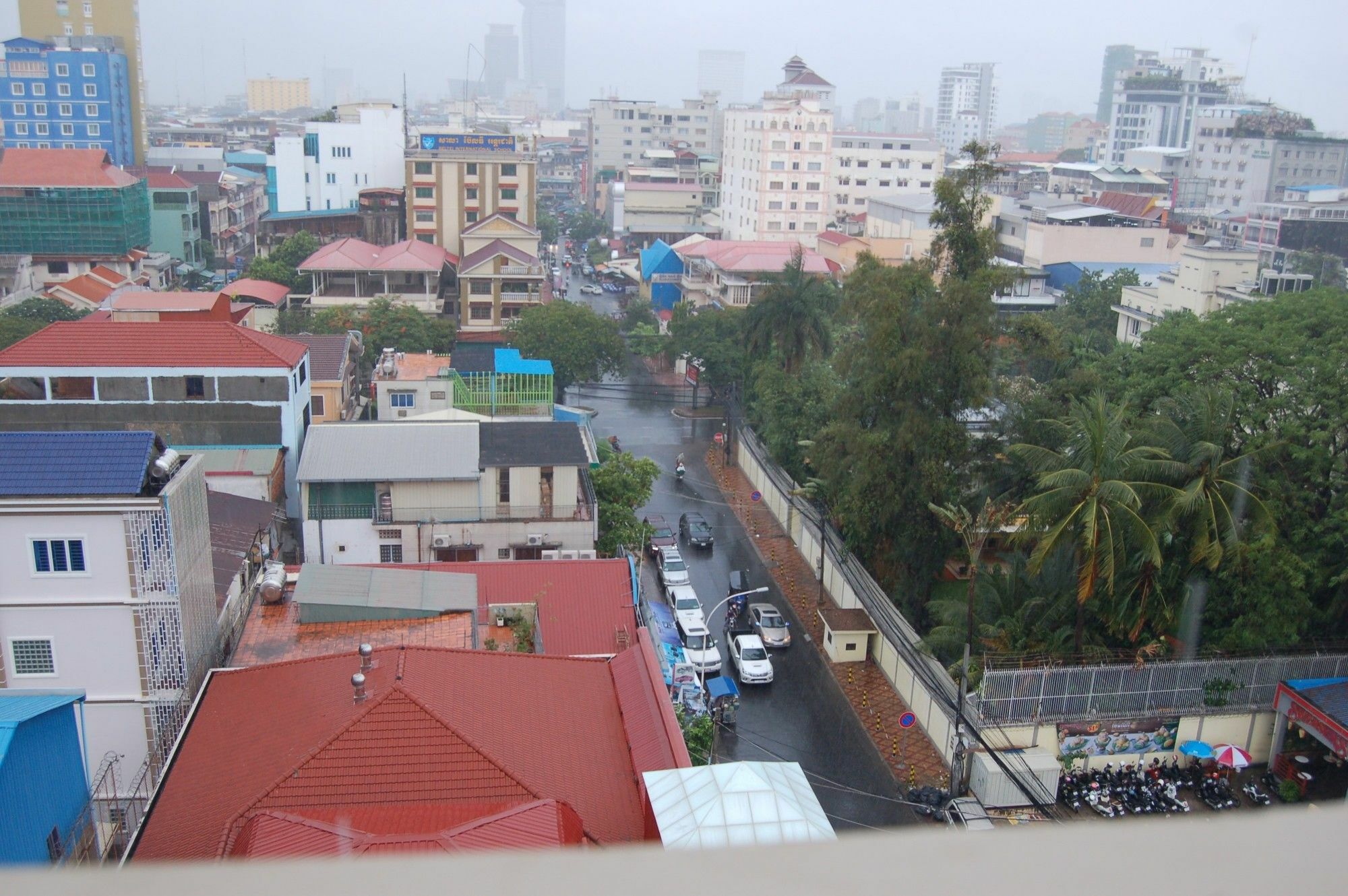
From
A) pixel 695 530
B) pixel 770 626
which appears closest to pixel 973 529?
pixel 770 626

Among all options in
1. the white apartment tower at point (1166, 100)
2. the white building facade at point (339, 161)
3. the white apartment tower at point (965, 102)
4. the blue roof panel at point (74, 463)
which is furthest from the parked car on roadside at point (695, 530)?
the white apartment tower at point (965, 102)

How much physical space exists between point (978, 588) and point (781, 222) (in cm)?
2774

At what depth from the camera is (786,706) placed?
11766 millimetres

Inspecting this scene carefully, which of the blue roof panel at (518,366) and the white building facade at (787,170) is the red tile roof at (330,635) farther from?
the white building facade at (787,170)

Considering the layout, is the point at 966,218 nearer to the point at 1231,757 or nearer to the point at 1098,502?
the point at 1098,502

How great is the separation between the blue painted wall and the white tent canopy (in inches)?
123

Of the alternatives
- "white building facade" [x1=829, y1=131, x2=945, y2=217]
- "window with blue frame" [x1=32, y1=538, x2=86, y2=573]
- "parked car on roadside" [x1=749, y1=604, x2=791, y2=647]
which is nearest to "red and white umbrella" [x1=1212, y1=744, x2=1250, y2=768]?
"parked car on roadside" [x1=749, y1=604, x2=791, y2=647]

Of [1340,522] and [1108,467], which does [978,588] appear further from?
[1340,522]

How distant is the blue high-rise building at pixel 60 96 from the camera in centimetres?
3725

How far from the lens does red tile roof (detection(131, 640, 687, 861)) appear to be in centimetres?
559

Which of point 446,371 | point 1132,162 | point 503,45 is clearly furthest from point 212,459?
point 503,45

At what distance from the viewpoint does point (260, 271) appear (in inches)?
1119

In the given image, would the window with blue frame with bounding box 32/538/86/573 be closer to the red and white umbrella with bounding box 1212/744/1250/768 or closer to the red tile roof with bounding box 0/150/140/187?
the red and white umbrella with bounding box 1212/744/1250/768

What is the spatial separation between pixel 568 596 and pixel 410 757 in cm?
419
